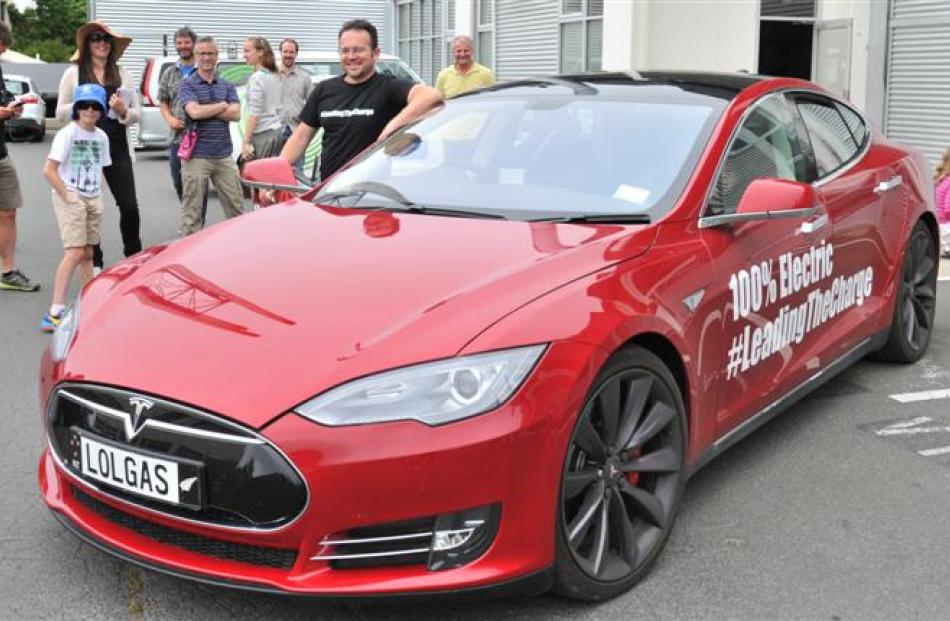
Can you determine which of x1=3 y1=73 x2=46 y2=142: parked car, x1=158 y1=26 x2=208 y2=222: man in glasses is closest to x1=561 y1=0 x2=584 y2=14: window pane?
x1=158 y1=26 x2=208 y2=222: man in glasses

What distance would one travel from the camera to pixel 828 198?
444 cm

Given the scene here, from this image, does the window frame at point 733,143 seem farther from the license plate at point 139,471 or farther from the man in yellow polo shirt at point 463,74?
the man in yellow polo shirt at point 463,74

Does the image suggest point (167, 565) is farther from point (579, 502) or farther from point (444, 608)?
point (579, 502)

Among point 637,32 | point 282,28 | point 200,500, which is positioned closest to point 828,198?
point 200,500

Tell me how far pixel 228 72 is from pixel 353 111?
8.63m

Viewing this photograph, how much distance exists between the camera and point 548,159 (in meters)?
3.97

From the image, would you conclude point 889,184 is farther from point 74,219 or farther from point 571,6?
point 571,6

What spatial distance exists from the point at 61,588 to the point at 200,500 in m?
0.79

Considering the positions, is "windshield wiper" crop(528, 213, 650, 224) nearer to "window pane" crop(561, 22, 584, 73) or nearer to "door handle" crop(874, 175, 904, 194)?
"door handle" crop(874, 175, 904, 194)

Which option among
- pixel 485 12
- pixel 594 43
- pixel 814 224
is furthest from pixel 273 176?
pixel 485 12

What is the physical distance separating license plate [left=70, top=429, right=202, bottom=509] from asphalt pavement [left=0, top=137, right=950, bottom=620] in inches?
13.4

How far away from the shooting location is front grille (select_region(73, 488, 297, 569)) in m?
2.72

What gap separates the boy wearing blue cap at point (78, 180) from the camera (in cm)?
670

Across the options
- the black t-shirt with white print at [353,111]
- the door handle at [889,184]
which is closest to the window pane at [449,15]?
the black t-shirt with white print at [353,111]
